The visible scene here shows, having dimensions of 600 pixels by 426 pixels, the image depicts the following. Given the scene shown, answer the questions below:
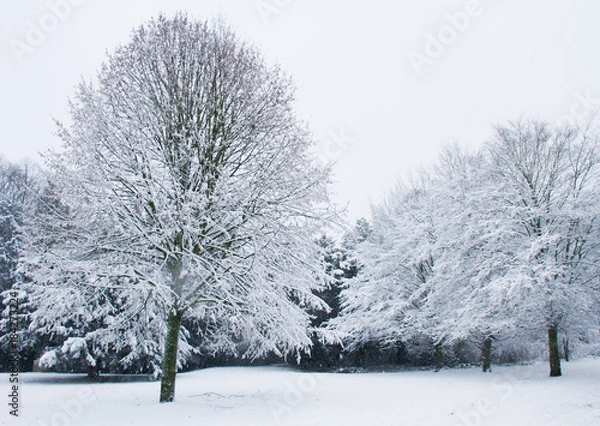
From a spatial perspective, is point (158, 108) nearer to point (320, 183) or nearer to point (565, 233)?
point (320, 183)

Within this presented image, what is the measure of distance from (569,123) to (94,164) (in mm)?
16987

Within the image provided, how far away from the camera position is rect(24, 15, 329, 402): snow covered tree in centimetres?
870

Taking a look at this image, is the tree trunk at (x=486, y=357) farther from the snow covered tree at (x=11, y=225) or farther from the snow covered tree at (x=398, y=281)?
the snow covered tree at (x=11, y=225)

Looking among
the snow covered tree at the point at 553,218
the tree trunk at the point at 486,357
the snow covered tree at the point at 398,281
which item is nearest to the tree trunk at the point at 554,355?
the snow covered tree at the point at 553,218

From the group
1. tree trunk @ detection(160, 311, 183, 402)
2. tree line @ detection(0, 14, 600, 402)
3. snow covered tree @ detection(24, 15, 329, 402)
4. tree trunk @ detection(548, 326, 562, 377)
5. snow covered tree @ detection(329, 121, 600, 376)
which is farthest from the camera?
tree trunk @ detection(548, 326, 562, 377)

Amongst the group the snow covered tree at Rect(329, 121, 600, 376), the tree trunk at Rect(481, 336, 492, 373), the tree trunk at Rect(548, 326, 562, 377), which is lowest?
the tree trunk at Rect(481, 336, 492, 373)

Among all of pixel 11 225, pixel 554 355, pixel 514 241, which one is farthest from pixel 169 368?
pixel 11 225

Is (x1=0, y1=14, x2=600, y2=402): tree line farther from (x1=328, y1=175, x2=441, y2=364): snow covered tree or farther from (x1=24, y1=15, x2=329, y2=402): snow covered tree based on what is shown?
(x1=328, y1=175, x2=441, y2=364): snow covered tree

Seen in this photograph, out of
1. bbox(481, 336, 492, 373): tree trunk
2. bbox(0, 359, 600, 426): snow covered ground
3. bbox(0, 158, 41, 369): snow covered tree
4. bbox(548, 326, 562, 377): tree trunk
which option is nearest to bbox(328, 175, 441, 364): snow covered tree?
bbox(481, 336, 492, 373): tree trunk

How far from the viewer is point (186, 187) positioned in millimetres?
9508

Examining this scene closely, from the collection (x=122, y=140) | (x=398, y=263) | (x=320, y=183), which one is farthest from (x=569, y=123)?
(x=122, y=140)

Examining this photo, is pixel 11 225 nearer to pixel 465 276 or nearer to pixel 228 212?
pixel 228 212

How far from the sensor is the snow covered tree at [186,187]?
343 inches

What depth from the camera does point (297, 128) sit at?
10773 millimetres
